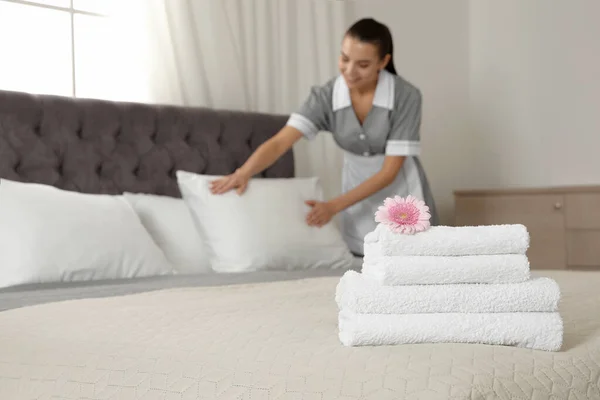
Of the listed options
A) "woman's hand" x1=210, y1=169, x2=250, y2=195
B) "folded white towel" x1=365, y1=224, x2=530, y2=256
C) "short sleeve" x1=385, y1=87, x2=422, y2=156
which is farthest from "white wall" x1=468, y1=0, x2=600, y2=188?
"folded white towel" x1=365, y1=224, x2=530, y2=256

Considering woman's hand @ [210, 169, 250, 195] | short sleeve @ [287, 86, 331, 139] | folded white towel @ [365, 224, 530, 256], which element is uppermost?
folded white towel @ [365, 224, 530, 256]

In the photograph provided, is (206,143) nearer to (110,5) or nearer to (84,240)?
(110,5)

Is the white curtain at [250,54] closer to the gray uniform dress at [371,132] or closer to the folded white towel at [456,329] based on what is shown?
the gray uniform dress at [371,132]

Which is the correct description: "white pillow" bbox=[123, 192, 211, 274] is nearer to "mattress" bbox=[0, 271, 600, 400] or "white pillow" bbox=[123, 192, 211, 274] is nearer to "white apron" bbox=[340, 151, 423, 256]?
"white apron" bbox=[340, 151, 423, 256]

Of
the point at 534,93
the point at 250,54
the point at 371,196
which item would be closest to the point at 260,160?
the point at 371,196

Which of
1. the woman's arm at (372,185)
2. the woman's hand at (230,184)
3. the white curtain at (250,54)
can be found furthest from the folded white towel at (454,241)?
the white curtain at (250,54)

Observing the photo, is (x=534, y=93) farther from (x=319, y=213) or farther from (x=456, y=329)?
(x=456, y=329)

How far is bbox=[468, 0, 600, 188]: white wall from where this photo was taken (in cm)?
428

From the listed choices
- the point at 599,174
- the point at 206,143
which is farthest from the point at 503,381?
the point at 599,174

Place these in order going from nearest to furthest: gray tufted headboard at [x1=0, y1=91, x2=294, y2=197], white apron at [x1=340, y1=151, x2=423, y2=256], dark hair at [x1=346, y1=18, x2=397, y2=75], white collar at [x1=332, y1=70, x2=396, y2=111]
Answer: gray tufted headboard at [x1=0, y1=91, x2=294, y2=197] < dark hair at [x1=346, y1=18, x2=397, y2=75] < white collar at [x1=332, y1=70, x2=396, y2=111] < white apron at [x1=340, y1=151, x2=423, y2=256]

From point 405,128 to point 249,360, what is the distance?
2.07 m

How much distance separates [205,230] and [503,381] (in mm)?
1886

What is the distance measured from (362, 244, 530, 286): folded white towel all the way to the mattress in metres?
0.10

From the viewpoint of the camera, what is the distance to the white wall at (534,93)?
4.28 m
